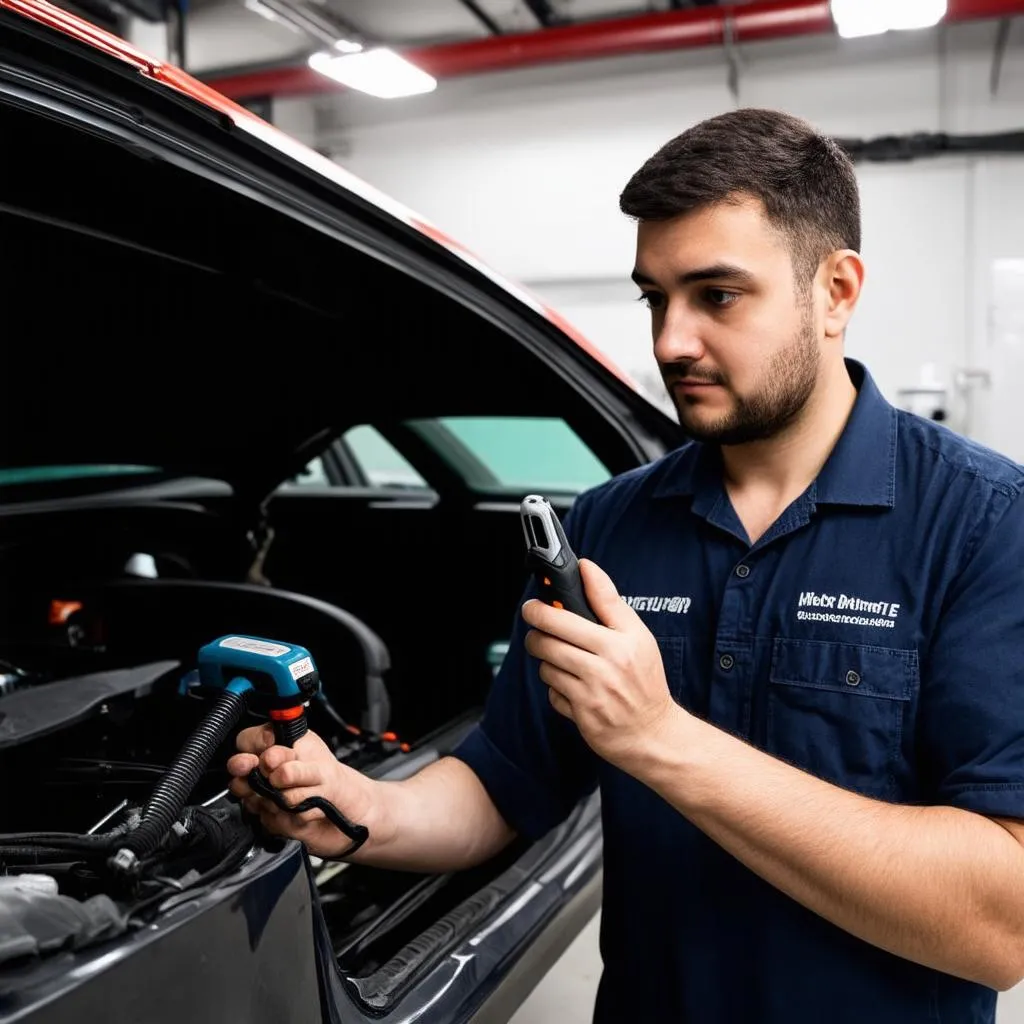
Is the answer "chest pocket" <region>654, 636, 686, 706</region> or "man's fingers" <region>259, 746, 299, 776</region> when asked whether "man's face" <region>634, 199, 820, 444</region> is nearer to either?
"chest pocket" <region>654, 636, 686, 706</region>

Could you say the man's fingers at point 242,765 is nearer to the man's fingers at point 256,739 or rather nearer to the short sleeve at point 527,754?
the man's fingers at point 256,739

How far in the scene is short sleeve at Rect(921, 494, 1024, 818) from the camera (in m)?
0.93

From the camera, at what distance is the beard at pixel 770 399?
1110 millimetres

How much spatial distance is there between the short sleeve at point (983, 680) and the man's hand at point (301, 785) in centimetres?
64

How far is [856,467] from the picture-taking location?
1.13m

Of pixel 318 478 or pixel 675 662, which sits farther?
pixel 318 478

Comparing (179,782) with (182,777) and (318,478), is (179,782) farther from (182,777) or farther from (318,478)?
(318,478)

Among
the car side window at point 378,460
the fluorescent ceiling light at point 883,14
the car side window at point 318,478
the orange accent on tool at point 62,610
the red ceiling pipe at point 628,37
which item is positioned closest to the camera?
the orange accent on tool at point 62,610

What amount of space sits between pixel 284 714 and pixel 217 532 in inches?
61.9

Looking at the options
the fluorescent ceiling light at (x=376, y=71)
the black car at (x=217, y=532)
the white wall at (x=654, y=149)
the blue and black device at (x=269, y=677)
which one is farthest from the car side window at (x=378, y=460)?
the blue and black device at (x=269, y=677)

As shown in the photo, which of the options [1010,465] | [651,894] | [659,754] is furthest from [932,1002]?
[1010,465]

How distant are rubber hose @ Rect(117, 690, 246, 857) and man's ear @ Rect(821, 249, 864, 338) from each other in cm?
81

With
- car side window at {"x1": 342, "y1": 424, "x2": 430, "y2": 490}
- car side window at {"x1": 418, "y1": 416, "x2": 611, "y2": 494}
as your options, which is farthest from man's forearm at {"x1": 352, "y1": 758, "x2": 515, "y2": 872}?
car side window at {"x1": 342, "y1": 424, "x2": 430, "y2": 490}

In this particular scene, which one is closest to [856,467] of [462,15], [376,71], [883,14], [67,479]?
[67,479]
